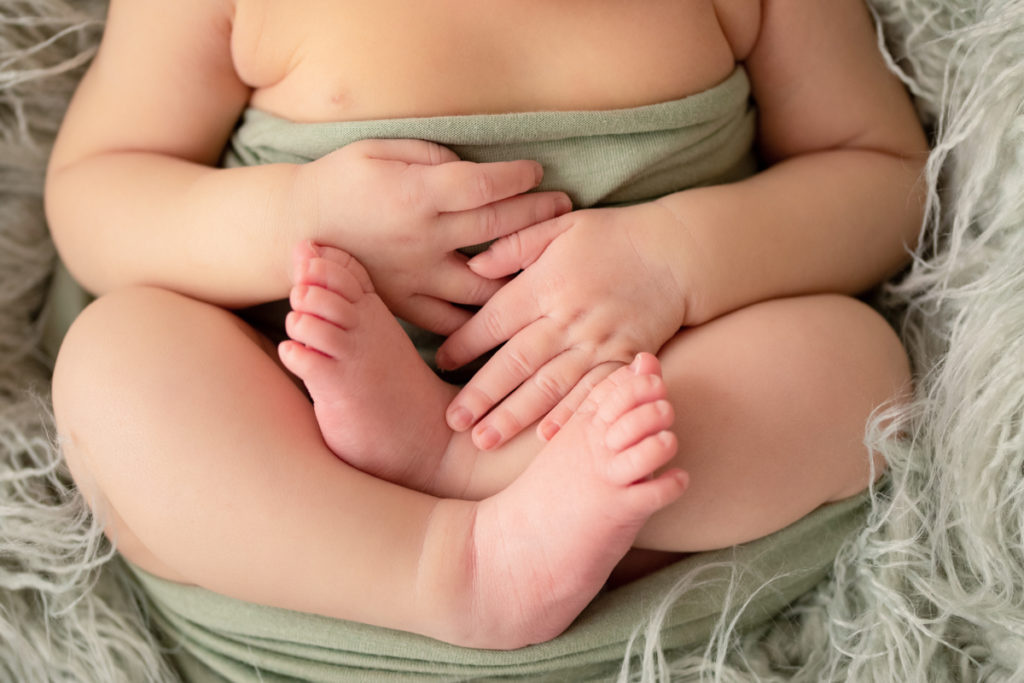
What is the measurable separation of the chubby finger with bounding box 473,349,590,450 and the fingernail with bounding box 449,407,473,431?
0.01 meters

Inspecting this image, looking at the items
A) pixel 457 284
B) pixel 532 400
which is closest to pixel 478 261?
pixel 457 284

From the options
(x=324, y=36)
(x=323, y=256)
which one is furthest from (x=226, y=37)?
(x=323, y=256)

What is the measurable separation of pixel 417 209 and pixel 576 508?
30 centimetres

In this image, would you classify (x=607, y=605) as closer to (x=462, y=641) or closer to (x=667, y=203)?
(x=462, y=641)

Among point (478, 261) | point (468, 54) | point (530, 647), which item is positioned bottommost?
point (530, 647)

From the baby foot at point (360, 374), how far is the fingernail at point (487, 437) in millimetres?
39

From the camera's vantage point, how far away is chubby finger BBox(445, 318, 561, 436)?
811mm

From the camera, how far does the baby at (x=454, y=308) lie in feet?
2.39

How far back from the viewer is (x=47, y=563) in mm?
831

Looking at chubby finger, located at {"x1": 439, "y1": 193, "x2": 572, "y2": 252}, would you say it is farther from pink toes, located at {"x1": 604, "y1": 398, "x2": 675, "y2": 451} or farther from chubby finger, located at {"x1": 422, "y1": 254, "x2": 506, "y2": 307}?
pink toes, located at {"x1": 604, "y1": 398, "x2": 675, "y2": 451}

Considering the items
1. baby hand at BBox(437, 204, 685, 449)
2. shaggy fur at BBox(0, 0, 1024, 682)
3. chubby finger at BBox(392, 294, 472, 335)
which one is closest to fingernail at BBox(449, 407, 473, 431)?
baby hand at BBox(437, 204, 685, 449)

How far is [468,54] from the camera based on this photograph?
852 mm

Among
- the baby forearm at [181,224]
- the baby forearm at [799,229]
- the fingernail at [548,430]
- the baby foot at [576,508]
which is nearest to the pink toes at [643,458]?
the baby foot at [576,508]

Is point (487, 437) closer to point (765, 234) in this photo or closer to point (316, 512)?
point (316, 512)
